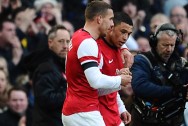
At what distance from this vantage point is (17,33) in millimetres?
15578

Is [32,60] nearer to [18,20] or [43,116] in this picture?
[43,116]

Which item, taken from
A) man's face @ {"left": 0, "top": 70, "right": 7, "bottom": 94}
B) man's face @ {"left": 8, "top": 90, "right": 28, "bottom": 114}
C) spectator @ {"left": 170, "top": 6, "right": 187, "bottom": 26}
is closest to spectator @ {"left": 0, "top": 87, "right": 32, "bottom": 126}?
man's face @ {"left": 8, "top": 90, "right": 28, "bottom": 114}

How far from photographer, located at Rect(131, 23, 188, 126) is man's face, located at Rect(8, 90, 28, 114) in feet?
10.5

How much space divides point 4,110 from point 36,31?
301cm

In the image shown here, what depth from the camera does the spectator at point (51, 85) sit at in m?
11.2

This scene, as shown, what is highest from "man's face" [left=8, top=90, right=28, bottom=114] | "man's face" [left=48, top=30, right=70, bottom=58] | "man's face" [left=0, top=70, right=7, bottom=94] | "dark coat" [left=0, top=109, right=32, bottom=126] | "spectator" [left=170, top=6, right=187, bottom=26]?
"man's face" [left=48, top=30, right=70, bottom=58]

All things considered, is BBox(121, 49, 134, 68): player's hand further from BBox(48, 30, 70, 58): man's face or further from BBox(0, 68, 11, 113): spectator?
BBox(0, 68, 11, 113): spectator

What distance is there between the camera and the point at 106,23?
930cm

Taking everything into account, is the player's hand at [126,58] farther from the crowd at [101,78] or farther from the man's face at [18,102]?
the man's face at [18,102]

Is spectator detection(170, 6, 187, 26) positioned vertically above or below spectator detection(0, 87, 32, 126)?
above

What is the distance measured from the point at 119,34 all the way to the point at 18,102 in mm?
3982

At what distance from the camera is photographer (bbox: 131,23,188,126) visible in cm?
1031

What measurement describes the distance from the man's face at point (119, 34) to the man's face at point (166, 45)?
76 centimetres

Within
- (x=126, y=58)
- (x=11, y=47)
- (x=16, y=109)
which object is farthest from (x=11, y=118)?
(x=126, y=58)
